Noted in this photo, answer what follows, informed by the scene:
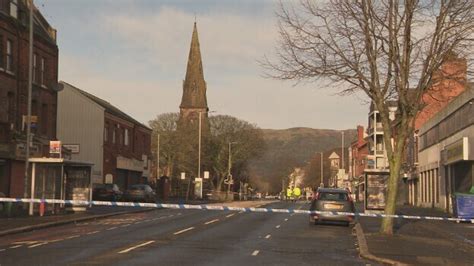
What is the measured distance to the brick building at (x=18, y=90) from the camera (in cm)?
3506

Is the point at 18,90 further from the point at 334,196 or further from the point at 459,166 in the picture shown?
the point at 459,166

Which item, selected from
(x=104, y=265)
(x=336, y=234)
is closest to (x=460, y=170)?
(x=336, y=234)

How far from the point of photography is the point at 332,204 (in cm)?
2688

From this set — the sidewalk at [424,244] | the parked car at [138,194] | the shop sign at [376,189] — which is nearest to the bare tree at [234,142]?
the parked car at [138,194]

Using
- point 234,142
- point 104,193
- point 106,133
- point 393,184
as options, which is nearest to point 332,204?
point 393,184

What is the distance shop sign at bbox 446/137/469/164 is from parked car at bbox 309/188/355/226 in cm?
903

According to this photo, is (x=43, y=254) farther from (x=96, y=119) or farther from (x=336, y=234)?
(x=96, y=119)

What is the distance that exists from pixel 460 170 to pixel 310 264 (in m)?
26.4

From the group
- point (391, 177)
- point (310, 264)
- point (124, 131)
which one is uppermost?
point (124, 131)

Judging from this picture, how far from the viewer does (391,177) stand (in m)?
21.3

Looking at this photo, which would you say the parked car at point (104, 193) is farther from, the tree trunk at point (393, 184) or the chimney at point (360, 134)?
the chimney at point (360, 134)

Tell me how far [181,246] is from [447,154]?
25065mm

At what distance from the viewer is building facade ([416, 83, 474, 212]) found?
34812 millimetres

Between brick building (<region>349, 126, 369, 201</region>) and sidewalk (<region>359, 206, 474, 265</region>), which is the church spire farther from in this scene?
sidewalk (<region>359, 206, 474, 265</region>)
